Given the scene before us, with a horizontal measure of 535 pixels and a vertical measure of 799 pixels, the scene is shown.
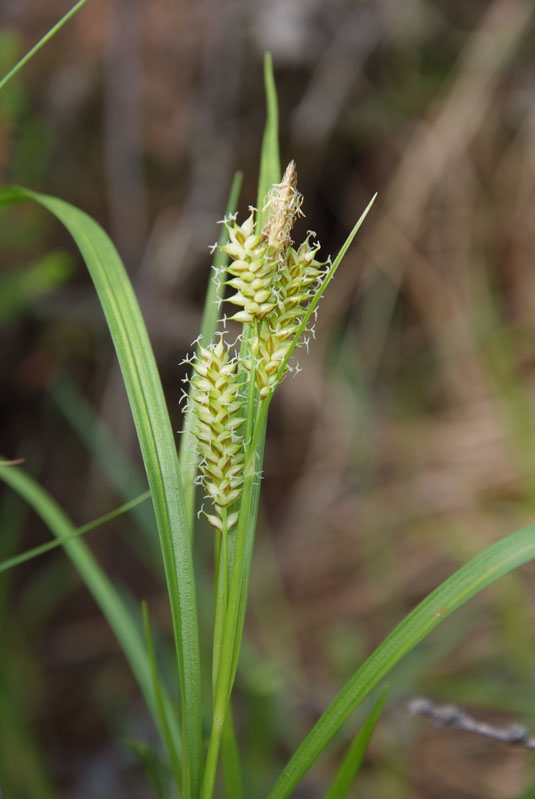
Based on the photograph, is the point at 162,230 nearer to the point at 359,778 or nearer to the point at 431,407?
the point at 431,407

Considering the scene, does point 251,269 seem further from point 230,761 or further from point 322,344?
point 322,344

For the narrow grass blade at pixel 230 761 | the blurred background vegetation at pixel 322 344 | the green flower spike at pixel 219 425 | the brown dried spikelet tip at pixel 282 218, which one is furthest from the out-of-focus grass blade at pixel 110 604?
the blurred background vegetation at pixel 322 344

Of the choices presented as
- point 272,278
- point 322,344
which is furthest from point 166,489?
point 322,344

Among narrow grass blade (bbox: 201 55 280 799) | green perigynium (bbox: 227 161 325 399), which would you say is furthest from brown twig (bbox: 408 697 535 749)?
green perigynium (bbox: 227 161 325 399)

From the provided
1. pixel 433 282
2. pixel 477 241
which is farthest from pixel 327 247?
pixel 477 241

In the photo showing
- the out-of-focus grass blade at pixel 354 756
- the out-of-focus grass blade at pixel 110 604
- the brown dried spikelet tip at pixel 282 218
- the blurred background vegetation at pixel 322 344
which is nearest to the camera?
the brown dried spikelet tip at pixel 282 218

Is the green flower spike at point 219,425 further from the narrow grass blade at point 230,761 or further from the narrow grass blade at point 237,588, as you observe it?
the narrow grass blade at point 230,761
